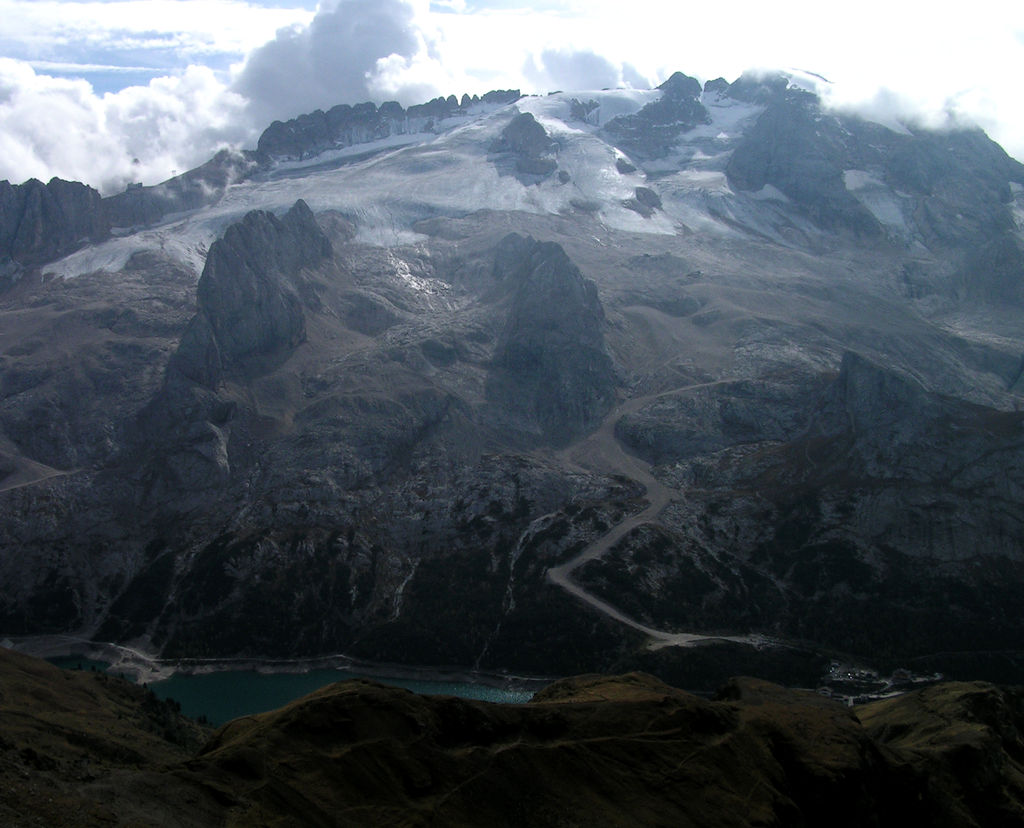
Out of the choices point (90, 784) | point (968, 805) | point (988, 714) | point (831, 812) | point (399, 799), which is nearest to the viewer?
point (90, 784)

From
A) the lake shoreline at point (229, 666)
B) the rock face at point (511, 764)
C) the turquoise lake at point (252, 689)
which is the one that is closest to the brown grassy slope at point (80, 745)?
the rock face at point (511, 764)

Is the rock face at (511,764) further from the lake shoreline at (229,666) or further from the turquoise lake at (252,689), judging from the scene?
the lake shoreline at (229,666)

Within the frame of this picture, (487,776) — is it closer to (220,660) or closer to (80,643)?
(220,660)

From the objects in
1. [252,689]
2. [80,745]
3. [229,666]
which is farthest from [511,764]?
[229,666]

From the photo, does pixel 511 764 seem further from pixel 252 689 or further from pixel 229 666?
pixel 229 666

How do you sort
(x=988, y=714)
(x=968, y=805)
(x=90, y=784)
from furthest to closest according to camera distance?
(x=988, y=714), (x=968, y=805), (x=90, y=784)

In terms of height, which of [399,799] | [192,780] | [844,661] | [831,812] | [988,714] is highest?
[192,780]

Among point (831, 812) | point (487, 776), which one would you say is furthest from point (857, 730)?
point (487, 776)
